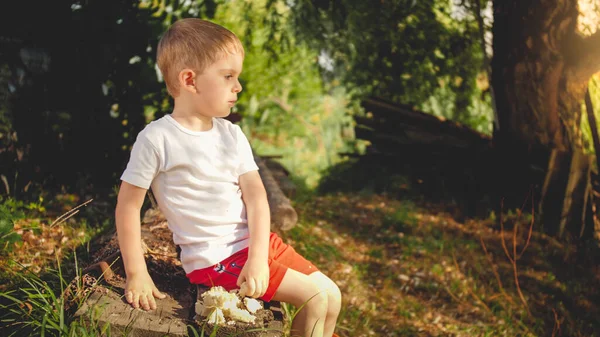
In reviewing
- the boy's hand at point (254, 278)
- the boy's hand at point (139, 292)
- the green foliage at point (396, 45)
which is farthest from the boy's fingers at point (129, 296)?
the green foliage at point (396, 45)

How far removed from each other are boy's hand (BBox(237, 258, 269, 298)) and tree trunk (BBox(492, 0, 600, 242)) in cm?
343

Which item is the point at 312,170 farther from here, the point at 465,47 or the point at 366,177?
the point at 465,47

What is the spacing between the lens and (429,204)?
18.7 feet

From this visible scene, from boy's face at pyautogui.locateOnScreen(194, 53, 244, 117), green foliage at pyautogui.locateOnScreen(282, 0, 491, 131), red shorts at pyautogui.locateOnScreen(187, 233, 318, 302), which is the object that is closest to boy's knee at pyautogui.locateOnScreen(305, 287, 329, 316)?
red shorts at pyautogui.locateOnScreen(187, 233, 318, 302)

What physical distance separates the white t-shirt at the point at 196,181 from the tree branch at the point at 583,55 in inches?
138

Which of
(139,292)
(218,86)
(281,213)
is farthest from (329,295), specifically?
(281,213)

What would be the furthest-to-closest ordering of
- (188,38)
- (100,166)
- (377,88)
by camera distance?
(377,88)
(100,166)
(188,38)

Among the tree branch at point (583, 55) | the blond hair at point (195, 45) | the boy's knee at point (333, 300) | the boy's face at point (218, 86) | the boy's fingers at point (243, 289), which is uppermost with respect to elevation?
the tree branch at point (583, 55)

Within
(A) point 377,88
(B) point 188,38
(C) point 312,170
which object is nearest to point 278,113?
(C) point 312,170

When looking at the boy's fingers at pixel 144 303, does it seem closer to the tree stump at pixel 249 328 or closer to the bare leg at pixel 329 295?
the tree stump at pixel 249 328

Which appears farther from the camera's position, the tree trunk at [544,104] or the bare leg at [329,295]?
the tree trunk at [544,104]

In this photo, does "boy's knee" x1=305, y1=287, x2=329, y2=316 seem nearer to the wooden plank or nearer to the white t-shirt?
the white t-shirt

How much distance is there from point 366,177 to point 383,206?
0.91m

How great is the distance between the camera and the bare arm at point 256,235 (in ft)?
7.84
